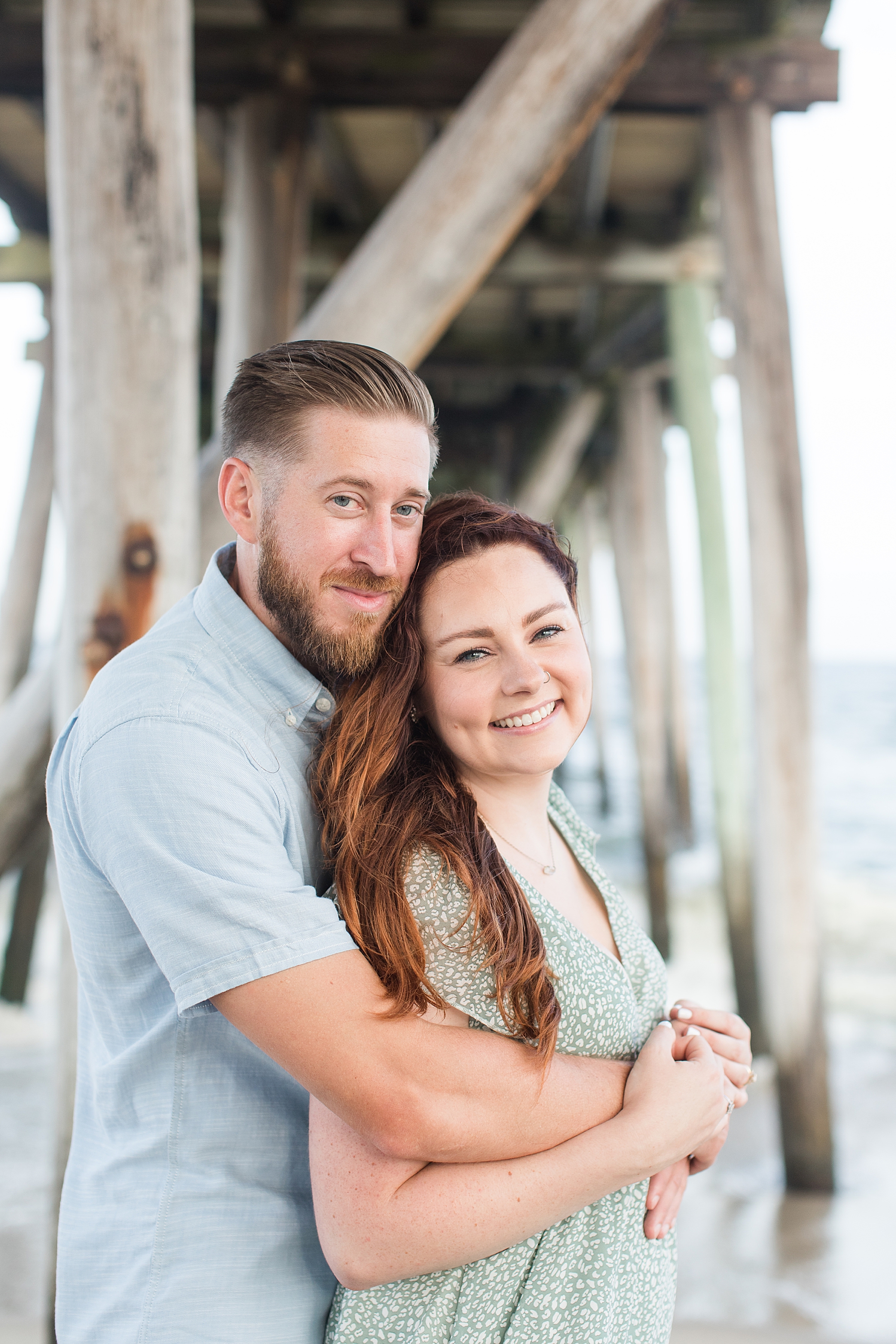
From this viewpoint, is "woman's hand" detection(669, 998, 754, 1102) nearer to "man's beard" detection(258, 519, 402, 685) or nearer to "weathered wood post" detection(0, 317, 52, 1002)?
"man's beard" detection(258, 519, 402, 685)

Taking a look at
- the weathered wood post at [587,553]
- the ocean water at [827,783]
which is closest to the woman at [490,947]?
the ocean water at [827,783]

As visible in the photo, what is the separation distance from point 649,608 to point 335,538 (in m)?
7.67

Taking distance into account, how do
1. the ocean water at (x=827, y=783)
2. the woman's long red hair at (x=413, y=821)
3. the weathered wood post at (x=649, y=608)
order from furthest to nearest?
the ocean water at (x=827, y=783) → the weathered wood post at (x=649, y=608) → the woman's long red hair at (x=413, y=821)

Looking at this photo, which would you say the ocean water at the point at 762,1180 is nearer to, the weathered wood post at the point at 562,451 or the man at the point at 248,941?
the man at the point at 248,941

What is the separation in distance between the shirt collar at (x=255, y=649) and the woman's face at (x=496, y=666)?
0.20 m

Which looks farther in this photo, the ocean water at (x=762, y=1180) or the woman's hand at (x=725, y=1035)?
the ocean water at (x=762, y=1180)

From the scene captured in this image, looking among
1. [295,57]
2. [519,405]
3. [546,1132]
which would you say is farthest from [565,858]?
[519,405]

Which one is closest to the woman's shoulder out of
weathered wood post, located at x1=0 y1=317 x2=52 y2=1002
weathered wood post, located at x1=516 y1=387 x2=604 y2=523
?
weathered wood post, located at x1=0 y1=317 x2=52 y2=1002

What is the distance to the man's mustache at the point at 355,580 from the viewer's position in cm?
143

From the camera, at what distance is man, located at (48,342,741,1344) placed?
112cm

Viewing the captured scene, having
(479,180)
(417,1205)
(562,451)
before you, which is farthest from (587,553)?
(417,1205)

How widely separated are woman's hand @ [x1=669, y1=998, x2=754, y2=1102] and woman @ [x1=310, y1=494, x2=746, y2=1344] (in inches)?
1.6

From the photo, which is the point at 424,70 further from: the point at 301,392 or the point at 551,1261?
the point at 551,1261

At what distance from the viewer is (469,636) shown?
1.49m
